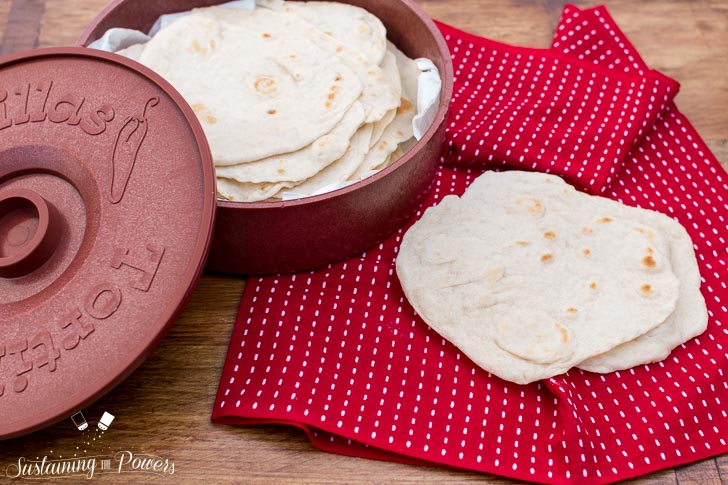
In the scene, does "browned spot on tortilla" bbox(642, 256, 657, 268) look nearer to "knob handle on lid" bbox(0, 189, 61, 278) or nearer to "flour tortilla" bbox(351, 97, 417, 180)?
"flour tortilla" bbox(351, 97, 417, 180)

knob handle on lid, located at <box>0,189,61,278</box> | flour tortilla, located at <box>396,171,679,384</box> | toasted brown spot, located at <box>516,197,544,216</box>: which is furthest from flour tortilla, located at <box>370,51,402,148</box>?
knob handle on lid, located at <box>0,189,61,278</box>

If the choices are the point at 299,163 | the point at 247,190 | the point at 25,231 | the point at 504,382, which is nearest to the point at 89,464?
the point at 25,231

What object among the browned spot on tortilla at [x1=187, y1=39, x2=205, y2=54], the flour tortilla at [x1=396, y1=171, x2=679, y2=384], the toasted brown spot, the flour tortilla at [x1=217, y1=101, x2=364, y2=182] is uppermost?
the browned spot on tortilla at [x1=187, y1=39, x2=205, y2=54]

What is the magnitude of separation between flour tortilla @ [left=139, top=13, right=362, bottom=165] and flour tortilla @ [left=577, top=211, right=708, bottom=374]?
0.83m

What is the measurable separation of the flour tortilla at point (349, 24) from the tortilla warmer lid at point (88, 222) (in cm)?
65

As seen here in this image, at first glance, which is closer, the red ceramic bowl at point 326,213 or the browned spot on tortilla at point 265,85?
the red ceramic bowl at point 326,213

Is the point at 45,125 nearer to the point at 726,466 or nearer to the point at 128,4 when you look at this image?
the point at 128,4

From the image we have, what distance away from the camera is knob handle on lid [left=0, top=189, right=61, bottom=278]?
1.37 meters

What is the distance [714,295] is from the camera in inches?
69.9

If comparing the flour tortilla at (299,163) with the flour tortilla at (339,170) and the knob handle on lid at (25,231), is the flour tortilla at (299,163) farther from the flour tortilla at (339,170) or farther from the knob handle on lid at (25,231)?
the knob handle on lid at (25,231)

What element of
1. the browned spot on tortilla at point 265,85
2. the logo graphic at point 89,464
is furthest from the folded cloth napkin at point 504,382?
the browned spot on tortilla at point 265,85

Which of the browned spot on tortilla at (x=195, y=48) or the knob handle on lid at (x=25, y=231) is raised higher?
the browned spot on tortilla at (x=195, y=48)

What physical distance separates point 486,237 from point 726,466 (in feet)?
2.33

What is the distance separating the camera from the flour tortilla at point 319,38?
5.86 ft
